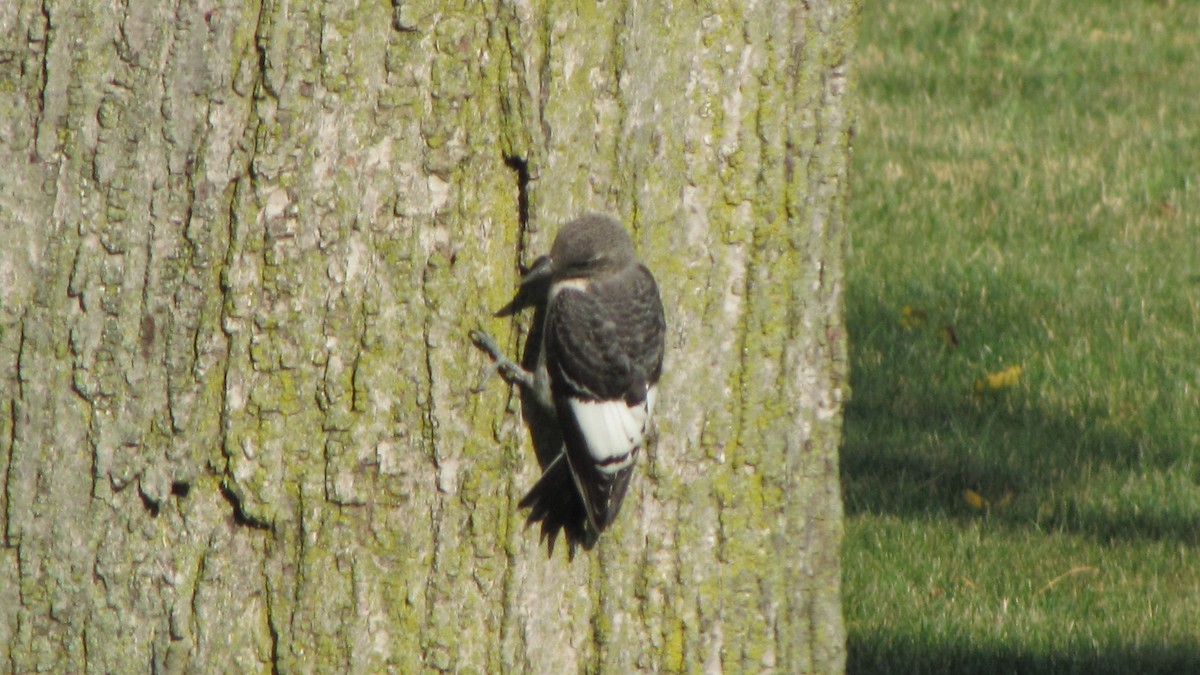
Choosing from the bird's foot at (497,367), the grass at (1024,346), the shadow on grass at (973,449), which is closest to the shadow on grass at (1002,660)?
the grass at (1024,346)

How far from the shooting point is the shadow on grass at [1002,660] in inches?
190

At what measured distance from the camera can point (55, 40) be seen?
281 cm

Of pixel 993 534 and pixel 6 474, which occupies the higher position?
pixel 6 474

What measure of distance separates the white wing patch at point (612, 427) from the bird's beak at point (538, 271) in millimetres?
318

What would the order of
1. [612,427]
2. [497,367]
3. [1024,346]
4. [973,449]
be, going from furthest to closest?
[1024,346] < [973,449] < [612,427] < [497,367]

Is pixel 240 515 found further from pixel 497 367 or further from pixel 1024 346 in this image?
pixel 1024 346

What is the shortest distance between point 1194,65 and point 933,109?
2045mm

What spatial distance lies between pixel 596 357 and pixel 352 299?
730 mm

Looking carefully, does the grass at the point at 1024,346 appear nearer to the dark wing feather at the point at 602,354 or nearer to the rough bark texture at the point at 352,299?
the dark wing feather at the point at 602,354

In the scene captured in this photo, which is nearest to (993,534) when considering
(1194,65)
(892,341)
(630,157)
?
(892,341)

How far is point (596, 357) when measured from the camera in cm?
342

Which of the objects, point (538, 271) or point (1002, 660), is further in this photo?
point (1002, 660)

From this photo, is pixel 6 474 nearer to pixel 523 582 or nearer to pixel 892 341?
pixel 523 582

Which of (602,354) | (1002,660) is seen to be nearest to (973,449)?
(1002,660)
